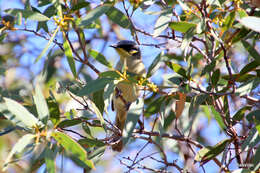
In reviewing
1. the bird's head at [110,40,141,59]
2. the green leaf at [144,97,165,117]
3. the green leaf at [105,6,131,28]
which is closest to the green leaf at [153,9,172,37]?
the green leaf at [105,6,131,28]

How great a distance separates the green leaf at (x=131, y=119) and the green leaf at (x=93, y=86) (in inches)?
8.4

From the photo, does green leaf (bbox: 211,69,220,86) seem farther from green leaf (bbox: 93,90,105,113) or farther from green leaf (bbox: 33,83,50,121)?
green leaf (bbox: 33,83,50,121)

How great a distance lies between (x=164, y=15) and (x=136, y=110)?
596 mm

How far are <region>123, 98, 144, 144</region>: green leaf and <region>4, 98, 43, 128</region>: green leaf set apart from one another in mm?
469

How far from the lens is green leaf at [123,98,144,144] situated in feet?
6.25

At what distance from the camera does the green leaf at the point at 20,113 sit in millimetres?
1849

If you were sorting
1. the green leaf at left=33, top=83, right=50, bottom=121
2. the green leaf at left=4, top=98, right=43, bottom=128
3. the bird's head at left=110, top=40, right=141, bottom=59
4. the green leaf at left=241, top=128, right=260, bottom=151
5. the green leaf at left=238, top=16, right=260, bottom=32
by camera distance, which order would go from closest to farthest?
the green leaf at left=238, top=16, right=260, bottom=32 < the green leaf at left=4, top=98, right=43, bottom=128 < the green leaf at left=33, top=83, right=50, bottom=121 < the green leaf at left=241, top=128, right=260, bottom=151 < the bird's head at left=110, top=40, right=141, bottom=59

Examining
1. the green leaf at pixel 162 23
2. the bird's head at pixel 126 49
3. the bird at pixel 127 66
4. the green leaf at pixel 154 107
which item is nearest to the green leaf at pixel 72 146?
the green leaf at pixel 162 23

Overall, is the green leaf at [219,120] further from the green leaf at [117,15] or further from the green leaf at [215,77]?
the green leaf at [117,15]

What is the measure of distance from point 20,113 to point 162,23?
3.13ft

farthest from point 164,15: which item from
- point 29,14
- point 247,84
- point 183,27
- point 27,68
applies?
point 27,68

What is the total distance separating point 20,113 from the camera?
1.89 metres

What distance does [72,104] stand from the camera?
108 inches

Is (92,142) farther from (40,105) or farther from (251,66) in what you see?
(251,66)
